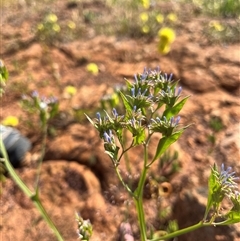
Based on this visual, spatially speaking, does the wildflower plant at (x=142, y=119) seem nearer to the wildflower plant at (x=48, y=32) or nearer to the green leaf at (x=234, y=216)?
the green leaf at (x=234, y=216)

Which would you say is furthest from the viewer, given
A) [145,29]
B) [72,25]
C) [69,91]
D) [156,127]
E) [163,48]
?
[72,25]

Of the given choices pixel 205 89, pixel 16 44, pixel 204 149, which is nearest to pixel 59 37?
pixel 16 44

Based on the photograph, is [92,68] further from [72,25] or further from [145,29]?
[72,25]

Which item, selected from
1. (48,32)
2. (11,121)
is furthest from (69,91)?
(48,32)

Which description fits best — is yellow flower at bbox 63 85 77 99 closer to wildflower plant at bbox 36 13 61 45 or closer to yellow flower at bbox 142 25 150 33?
wildflower plant at bbox 36 13 61 45

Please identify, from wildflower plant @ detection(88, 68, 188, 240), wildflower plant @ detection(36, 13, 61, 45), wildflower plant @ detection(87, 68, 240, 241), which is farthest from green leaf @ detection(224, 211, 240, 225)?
wildflower plant @ detection(36, 13, 61, 45)

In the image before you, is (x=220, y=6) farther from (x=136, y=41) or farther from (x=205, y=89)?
(x=205, y=89)
